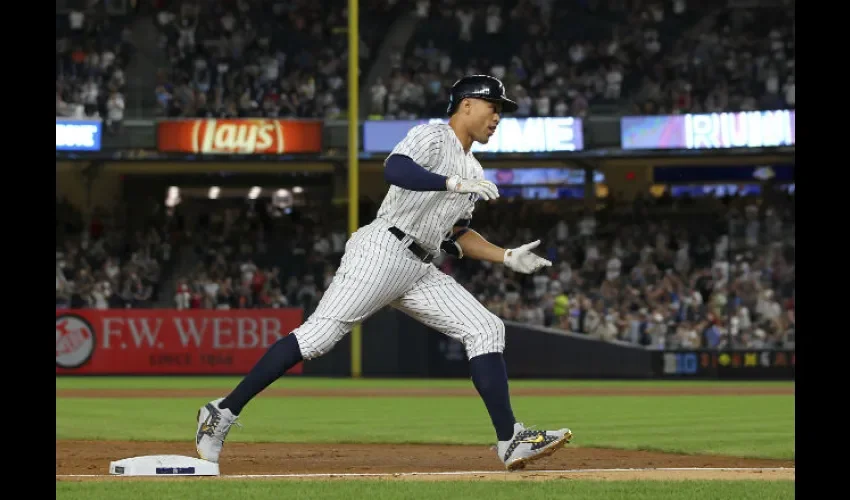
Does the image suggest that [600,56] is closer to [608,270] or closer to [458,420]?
[608,270]

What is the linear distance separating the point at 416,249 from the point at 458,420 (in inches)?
235

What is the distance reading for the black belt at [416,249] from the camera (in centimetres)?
651

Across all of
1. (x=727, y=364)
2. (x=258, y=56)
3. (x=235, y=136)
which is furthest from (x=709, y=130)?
(x=258, y=56)

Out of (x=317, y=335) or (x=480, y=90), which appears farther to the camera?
(x=480, y=90)

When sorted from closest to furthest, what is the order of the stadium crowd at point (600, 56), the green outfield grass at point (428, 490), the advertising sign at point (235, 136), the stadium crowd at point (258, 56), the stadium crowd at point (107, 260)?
the green outfield grass at point (428, 490) → the stadium crowd at point (107, 260) → the advertising sign at point (235, 136) → the stadium crowd at point (600, 56) → the stadium crowd at point (258, 56)

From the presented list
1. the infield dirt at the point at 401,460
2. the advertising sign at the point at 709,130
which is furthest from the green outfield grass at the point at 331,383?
the infield dirt at the point at 401,460

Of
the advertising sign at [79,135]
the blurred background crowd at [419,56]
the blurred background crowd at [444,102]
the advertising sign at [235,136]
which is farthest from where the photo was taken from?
the blurred background crowd at [419,56]

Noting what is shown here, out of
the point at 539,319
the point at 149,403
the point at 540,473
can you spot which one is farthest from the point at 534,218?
the point at 540,473

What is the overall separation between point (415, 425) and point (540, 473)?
17.4ft

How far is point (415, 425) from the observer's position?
11.7m

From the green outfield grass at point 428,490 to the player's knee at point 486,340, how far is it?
83cm

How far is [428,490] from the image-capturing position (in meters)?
5.59

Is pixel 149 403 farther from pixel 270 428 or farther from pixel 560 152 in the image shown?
pixel 560 152

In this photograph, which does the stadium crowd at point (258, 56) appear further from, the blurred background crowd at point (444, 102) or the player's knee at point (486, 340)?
the player's knee at point (486, 340)
